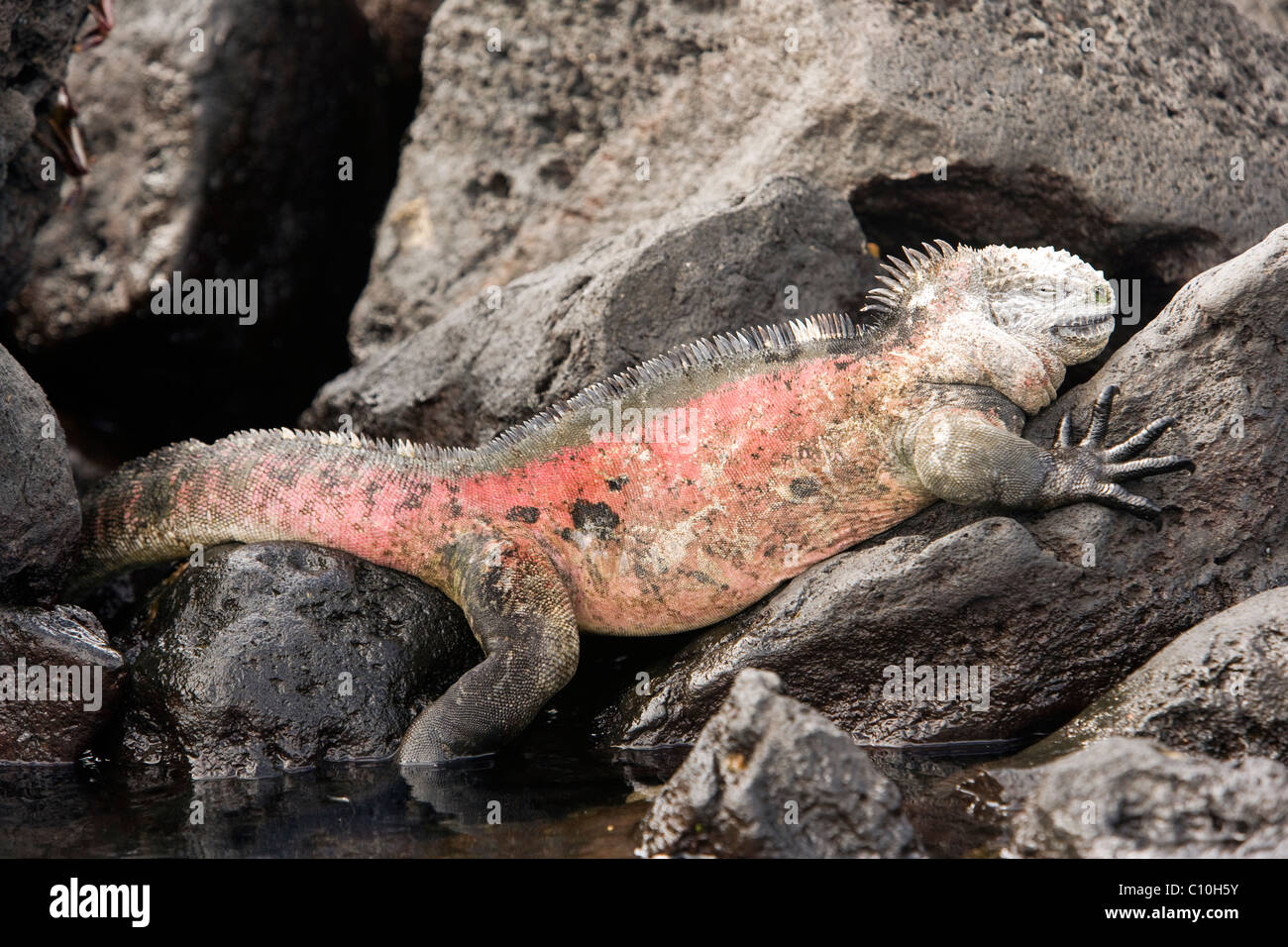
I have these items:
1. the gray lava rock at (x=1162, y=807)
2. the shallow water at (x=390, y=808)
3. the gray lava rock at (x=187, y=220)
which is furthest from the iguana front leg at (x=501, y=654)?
the gray lava rock at (x=187, y=220)

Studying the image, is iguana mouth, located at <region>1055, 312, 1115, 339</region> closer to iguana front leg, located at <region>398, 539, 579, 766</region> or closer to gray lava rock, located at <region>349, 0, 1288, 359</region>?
gray lava rock, located at <region>349, 0, 1288, 359</region>

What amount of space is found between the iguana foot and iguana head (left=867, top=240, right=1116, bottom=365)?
17.0 inches

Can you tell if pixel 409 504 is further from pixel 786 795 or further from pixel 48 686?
pixel 786 795

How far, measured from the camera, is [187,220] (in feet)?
24.2

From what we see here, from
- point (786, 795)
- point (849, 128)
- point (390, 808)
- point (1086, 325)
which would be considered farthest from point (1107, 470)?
point (390, 808)

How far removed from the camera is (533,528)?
16.7ft

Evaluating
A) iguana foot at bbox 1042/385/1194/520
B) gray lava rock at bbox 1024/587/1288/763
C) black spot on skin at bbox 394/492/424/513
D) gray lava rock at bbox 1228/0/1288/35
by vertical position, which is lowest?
gray lava rock at bbox 1024/587/1288/763

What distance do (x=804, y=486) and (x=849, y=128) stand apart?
7.52 feet

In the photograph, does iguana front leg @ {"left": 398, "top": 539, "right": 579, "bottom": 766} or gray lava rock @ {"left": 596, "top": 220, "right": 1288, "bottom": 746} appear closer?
gray lava rock @ {"left": 596, "top": 220, "right": 1288, "bottom": 746}

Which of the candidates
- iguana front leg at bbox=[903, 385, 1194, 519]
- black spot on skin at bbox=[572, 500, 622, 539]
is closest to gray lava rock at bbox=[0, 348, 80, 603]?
black spot on skin at bbox=[572, 500, 622, 539]

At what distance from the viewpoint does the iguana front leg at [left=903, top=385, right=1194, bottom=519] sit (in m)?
4.54

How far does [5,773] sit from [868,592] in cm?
327

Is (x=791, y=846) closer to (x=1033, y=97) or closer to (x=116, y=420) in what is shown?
(x=1033, y=97)

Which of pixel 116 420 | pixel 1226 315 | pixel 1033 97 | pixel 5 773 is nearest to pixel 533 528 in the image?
pixel 5 773
